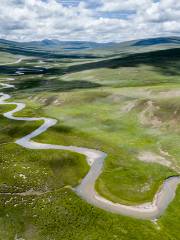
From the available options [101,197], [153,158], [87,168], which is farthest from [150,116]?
[101,197]

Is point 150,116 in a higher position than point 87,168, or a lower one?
higher

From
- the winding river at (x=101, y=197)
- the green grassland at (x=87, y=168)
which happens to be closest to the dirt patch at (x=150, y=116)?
the green grassland at (x=87, y=168)

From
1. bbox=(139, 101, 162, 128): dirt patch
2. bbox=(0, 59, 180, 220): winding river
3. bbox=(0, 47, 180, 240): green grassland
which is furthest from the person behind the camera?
bbox=(139, 101, 162, 128): dirt patch

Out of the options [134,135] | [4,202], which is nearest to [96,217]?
[4,202]

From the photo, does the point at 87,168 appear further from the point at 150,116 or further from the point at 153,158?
the point at 150,116

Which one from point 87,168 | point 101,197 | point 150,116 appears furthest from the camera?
point 150,116

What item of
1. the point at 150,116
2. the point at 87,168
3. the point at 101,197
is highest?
the point at 150,116

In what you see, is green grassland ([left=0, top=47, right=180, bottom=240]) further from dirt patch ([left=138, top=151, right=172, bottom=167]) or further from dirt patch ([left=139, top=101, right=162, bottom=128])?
dirt patch ([left=138, top=151, right=172, bottom=167])

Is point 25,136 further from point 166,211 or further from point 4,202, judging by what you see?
point 166,211

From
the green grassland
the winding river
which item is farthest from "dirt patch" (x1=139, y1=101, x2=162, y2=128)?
the winding river
